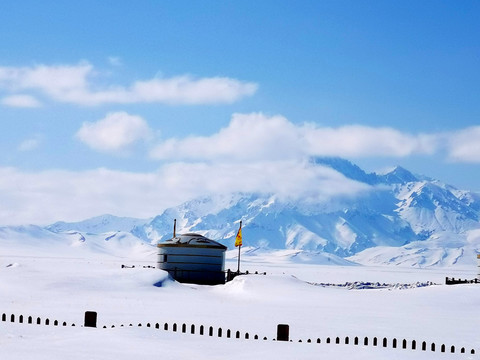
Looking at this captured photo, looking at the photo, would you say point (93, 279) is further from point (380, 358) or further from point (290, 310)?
point (380, 358)

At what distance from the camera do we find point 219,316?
47688 mm

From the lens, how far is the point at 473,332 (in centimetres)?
4262

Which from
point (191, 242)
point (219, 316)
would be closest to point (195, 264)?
point (191, 242)

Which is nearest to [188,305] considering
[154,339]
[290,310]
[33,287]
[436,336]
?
[290,310]

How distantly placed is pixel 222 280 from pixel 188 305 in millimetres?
28827

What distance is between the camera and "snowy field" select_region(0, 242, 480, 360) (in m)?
27.6

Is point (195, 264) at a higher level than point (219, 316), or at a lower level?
higher

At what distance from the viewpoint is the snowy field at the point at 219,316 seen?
27.6 metres

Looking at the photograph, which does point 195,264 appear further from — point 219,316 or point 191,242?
point 219,316

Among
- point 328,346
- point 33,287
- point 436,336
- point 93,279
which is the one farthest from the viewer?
point 93,279

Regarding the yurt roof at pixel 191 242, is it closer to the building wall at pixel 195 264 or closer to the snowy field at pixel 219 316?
the building wall at pixel 195 264

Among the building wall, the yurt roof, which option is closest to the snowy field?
the building wall

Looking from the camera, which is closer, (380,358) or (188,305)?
(380,358)

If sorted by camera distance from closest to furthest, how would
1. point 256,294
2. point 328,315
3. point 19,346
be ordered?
point 19,346, point 328,315, point 256,294
